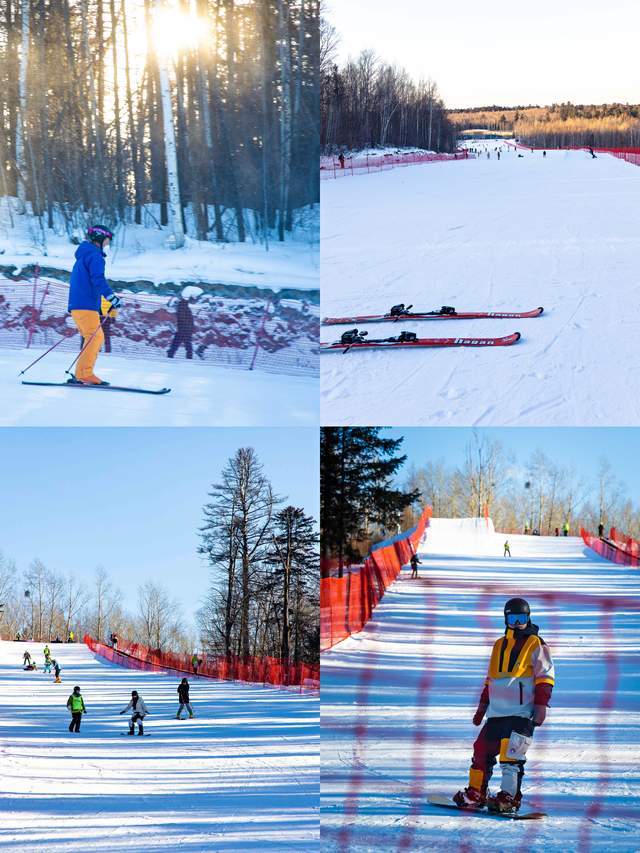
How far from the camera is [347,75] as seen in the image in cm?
1002

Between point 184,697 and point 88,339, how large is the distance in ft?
9.01

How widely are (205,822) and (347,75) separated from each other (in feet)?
23.1

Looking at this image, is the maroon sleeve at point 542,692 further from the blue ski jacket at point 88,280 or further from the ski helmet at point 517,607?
the blue ski jacket at point 88,280

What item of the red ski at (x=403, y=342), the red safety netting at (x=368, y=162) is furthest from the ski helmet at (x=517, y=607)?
the red safety netting at (x=368, y=162)

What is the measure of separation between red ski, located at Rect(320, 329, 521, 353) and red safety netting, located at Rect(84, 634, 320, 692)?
8.45 feet

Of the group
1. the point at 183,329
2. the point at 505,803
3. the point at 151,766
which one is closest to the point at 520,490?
the point at 505,803

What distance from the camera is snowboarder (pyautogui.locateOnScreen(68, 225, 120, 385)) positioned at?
7371 mm

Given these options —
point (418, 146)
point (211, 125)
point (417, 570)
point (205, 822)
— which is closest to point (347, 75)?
point (211, 125)

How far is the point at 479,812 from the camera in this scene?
5.33 m

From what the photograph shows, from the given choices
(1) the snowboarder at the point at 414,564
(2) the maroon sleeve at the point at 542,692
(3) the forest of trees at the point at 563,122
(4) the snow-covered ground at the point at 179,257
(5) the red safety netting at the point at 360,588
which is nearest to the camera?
(2) the maroon sleeve at the point at 542,692

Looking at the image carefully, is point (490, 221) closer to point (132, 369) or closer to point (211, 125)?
point (211, 125)

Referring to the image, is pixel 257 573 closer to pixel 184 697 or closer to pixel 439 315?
pixel 184 697

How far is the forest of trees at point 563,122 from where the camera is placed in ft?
37.2

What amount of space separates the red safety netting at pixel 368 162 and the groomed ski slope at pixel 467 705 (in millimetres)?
6593
